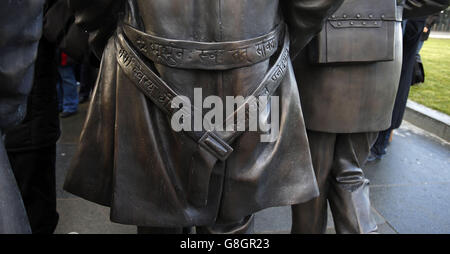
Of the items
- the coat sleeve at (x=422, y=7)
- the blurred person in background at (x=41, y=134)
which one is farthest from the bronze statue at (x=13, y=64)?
the coat sleeve at (x=422, y=7)

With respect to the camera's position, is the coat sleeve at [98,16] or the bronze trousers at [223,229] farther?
the bronze trousers at [223,229]

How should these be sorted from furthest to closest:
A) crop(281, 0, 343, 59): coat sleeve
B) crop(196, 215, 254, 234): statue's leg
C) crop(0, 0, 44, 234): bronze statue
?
crop(196, 215, 254, 234): statue's leg → crop(281, 0, 343, 59): coat sleeve → crop(0, 0, 44, 234): bronze statue

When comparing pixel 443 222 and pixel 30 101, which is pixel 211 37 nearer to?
pixel 30 101

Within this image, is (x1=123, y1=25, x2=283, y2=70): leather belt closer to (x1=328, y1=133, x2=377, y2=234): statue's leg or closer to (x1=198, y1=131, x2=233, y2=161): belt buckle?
(x1=198, y1=131, x2=233, y2=161): belt buckle

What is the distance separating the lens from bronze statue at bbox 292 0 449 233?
1854mm

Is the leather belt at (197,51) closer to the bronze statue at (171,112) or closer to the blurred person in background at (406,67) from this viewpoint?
the bronze statue at (171,112)

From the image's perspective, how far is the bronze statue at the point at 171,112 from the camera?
1401 mm

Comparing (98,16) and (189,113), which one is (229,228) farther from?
(98,16)

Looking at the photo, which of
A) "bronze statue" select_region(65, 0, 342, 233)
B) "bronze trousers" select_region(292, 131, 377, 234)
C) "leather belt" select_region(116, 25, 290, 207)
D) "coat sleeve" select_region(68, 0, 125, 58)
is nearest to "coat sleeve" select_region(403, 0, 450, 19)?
"bronze trousers" select_region(292, 131, 377, 234)

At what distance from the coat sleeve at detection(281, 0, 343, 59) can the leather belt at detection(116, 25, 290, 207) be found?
24 centimetres

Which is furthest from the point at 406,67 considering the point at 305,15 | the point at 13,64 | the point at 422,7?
the point at 13,64

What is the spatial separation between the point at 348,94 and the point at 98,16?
1.18 m

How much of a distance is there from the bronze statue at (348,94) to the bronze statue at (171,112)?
0.32 metres

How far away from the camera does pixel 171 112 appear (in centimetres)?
144
